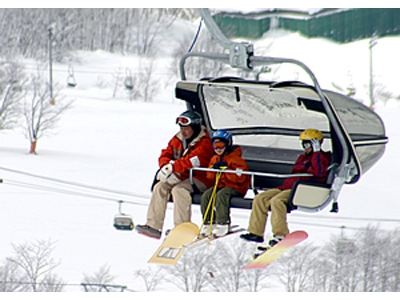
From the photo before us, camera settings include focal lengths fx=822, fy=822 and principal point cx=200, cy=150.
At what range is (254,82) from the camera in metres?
6.75

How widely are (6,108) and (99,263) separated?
Answer: 31.0ft

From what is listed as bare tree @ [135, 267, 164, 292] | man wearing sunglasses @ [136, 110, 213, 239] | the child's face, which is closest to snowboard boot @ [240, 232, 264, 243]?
man wearing sunglasses @ [136, 110, 213, 239]

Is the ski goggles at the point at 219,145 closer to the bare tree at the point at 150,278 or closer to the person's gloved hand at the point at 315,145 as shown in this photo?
the person's gloved hand at the point at 315,145

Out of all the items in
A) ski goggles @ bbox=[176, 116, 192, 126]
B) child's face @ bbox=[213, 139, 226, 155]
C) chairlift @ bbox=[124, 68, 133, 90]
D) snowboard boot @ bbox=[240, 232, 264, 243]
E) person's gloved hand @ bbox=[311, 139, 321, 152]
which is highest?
chairlift @ bbox=[124, 68, 133, 90]

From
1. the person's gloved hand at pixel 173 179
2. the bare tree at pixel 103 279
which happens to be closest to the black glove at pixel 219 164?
the person's gloved hand at pixel 173 179

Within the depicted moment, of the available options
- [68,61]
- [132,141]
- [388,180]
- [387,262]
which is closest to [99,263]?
[132,141]

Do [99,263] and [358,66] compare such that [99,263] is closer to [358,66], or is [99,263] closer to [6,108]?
[6,108]

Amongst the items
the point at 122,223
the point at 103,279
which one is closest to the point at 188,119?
the point at 122,223

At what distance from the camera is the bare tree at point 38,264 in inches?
1364

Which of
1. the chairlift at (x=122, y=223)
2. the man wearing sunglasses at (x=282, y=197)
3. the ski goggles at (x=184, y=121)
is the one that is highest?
the ski goggles at (x=184, y=121)

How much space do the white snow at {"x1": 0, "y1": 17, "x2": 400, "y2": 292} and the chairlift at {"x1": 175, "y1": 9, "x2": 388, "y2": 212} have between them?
64.7 feet

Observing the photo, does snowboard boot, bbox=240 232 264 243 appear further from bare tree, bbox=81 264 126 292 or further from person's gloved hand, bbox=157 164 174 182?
bare tree, bbox=81 264 126 292

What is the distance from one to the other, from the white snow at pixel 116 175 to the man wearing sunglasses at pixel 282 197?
21073mm

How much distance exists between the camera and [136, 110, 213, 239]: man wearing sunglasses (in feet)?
24.0
